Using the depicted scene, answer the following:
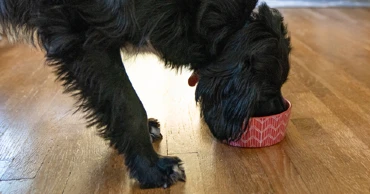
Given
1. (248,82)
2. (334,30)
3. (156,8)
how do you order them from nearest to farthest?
(156,8)
(248,82)
(334,30)

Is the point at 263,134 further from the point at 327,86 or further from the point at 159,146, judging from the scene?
the point at 327,86

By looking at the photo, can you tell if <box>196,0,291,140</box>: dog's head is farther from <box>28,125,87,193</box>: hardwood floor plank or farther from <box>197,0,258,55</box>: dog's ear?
<box>28,125,87,193</box>: hardwood floor plank

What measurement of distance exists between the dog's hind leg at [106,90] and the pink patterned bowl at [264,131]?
30cm

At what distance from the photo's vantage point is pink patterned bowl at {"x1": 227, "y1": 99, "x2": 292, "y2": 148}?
1716 millimetres

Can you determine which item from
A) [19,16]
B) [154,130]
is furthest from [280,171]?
[19,16]

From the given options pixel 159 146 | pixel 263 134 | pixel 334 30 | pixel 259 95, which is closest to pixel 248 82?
pixel 259 95

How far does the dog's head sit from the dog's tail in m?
0.54

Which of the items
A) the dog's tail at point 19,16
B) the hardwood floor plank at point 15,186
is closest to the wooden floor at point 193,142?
the hardwood floor plank at point 15,186

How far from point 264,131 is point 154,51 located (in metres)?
0.51

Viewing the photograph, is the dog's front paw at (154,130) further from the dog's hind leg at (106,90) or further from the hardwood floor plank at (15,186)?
the hardwood floor plank at (15,186)

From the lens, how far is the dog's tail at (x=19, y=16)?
1.53 m

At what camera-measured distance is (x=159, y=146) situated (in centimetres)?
180

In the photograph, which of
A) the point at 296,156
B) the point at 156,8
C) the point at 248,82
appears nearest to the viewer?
the point at 156,8

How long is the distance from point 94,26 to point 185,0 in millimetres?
276
